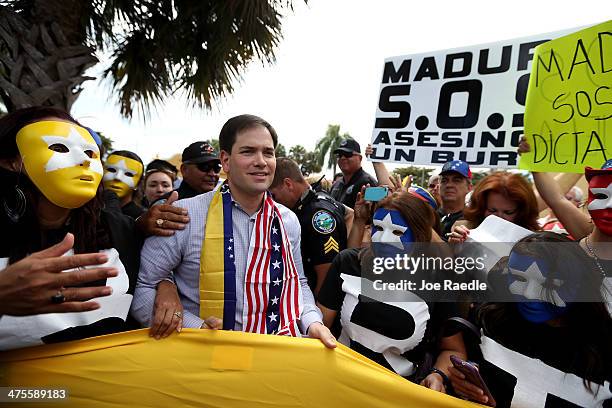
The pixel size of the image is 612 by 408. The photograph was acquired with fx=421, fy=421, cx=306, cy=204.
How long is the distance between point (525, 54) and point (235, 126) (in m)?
2.36

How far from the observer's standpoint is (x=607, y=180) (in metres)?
1.90

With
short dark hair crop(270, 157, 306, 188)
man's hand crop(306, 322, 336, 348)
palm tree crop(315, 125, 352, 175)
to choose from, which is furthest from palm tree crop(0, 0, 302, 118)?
palm tree crop(315, 125, 352, 175)

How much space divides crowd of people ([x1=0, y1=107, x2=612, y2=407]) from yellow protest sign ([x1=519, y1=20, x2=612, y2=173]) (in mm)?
298

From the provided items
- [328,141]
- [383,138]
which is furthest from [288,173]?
[328,141]

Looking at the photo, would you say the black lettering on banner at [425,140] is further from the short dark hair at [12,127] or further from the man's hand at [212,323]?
the short dark hair at [12,127]

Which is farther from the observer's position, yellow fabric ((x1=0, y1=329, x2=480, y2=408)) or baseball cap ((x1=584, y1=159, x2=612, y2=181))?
baseball cap ((x1=584, y1=159, x2=612, y2=181))

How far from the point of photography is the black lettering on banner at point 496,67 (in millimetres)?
3203

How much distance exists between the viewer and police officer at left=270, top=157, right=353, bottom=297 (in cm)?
294

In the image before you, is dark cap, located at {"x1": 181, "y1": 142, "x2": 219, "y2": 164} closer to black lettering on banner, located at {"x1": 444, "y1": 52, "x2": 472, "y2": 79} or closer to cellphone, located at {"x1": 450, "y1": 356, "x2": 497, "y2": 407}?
black lettering on banner, located at {"x1": 444, "y1": 52, "x2": 472, "y2": 79}

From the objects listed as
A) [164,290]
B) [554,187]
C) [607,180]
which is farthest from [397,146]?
[164,290]

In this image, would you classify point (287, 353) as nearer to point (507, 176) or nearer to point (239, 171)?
point (239, 171)

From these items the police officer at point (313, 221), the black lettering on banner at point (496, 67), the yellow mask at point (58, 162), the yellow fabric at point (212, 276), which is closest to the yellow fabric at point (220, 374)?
the yellow fabric at point (212, 276)

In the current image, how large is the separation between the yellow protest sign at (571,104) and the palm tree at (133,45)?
11.6 feet

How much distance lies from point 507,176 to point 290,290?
5.26 ft
